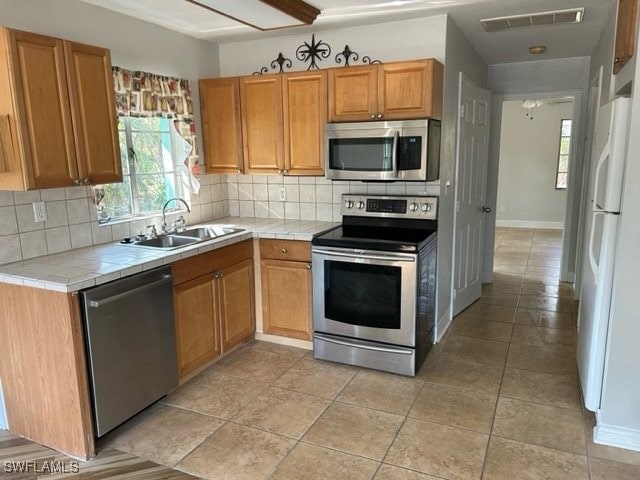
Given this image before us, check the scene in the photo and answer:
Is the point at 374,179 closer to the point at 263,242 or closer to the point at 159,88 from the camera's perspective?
the point at 263,242

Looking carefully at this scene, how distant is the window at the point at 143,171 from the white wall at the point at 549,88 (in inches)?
129

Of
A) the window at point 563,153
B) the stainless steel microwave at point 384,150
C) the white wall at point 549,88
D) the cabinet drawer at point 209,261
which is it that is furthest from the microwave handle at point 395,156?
the window at point 563,153

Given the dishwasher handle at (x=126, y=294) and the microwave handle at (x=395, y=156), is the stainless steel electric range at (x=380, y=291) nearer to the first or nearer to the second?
the microwave handle at (x=395, y=156)

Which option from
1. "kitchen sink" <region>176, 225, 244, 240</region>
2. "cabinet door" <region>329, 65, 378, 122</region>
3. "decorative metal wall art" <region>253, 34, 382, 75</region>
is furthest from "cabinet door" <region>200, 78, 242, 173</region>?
"cabinet door" <region>329, 65, 378, 122</region>

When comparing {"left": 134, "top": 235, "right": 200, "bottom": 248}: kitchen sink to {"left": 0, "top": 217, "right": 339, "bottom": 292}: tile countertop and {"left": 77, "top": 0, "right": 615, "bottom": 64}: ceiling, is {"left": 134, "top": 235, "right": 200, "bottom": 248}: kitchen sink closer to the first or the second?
{"left": 0, "top": 217, "right": 339, "bottom": 292}: tile countertop

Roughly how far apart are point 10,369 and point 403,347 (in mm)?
2288

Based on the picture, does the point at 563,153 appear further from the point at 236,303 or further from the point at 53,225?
the point at 53,225

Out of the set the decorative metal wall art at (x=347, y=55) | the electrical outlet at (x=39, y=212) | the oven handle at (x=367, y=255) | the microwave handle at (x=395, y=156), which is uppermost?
the decorative metal wall art at (x=347, y=55)

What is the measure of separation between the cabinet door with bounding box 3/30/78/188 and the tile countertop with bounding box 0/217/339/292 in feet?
1.44

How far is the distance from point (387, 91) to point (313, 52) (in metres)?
0.79

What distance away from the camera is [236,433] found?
2.56 meters

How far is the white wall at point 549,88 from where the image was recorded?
474 centimetres

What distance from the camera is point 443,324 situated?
389 centimetres

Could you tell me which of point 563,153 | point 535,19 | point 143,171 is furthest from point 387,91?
point 563,153
